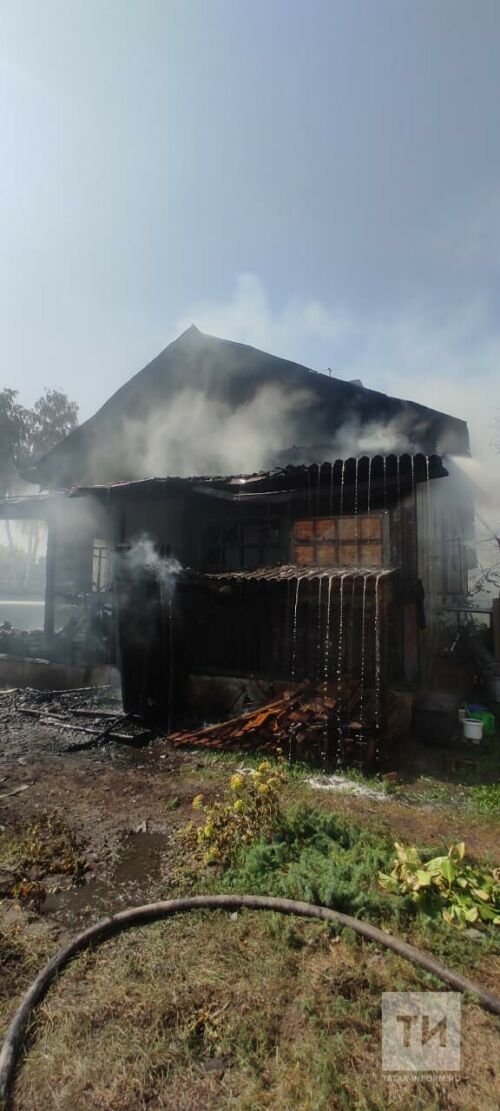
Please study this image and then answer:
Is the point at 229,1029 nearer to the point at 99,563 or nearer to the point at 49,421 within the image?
the point at 99,563

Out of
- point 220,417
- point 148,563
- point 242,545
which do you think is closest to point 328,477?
point 242,545

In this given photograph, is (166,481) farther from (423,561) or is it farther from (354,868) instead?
(354,868)

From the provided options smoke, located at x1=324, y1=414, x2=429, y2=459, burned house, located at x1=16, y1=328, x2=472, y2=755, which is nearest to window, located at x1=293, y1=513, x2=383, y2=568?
burned house, located at x1=16, y1=328, x2=472, y2=755

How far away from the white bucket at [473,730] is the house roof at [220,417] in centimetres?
760

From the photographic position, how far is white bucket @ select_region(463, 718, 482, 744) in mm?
8312

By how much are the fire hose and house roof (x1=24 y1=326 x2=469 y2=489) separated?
11371 millimetres

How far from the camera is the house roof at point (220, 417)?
14.0 m

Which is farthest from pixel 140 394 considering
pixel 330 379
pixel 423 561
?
→ pixel 423 561

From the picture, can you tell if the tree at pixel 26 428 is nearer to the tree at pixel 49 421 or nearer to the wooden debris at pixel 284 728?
the tree at pixel 49 421

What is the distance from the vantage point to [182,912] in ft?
12.6

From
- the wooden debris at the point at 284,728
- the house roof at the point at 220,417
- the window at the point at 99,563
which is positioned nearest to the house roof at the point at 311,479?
the window at the point at 99,563

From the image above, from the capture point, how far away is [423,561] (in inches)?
452

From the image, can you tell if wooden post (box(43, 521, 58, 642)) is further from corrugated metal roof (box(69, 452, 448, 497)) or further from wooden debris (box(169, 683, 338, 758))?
wooden debris (box(169, 683, 338, 758))

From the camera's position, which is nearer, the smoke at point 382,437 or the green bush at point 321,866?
the green bush at point 321,866
